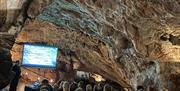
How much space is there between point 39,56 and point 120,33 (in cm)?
388

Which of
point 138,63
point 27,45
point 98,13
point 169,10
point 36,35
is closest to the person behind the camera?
point 169,10

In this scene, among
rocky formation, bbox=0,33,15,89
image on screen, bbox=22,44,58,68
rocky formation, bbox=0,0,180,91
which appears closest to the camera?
rocky formation, bbox=0,33,15,89

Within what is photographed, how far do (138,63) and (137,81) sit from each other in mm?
523

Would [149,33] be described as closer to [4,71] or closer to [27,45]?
[4,71]

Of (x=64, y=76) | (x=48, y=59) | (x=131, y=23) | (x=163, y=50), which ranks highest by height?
(x=131, y=23)

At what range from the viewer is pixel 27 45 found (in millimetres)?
12625

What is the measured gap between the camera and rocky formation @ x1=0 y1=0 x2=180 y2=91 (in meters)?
7.71

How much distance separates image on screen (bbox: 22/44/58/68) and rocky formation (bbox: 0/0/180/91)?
0.72m

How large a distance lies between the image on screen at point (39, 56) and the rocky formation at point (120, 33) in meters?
0.72

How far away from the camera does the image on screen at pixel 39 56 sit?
41.4 ft

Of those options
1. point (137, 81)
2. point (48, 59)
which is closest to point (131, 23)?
point (137, 81)

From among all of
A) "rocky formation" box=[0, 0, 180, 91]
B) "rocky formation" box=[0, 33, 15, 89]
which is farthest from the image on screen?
"rocky formation" box=[0, 33, 15, 89]

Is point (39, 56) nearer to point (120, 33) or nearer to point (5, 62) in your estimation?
point (120, 33)

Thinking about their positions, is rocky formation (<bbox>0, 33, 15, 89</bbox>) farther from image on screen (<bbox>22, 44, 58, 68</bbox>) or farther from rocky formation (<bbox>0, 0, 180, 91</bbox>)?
image on screen (<bbox>22, 44, 58, 68</bbox>)
